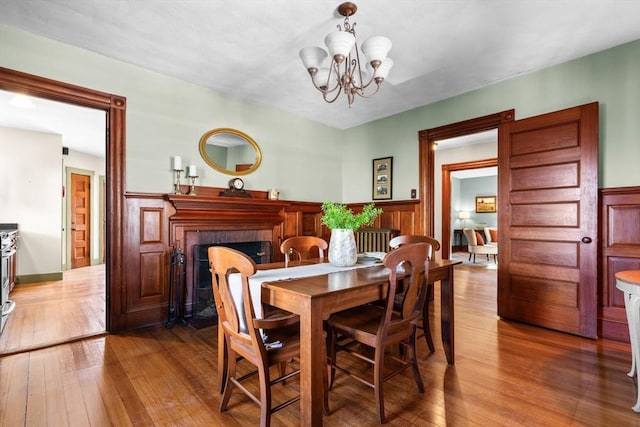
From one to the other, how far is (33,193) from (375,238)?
566cm

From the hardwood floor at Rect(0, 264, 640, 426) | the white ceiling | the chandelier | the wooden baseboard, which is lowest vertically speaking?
the hardwood floor at Rect(0, 264, 640, 426)

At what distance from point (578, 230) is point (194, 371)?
349 centimetres

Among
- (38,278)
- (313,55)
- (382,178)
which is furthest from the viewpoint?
(38,278)

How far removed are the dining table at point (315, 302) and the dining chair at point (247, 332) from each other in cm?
13

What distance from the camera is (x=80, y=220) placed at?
6500 millimetres

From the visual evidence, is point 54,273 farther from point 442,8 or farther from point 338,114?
point 442,8

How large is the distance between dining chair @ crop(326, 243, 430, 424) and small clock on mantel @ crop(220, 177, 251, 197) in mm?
2252

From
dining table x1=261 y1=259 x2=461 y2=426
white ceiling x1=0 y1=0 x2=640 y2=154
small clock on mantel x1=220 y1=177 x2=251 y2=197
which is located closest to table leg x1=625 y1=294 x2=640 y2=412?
dining table x1=261 y1=259 x2=461 y2=426

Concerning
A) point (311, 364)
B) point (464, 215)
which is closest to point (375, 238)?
point (311, 364)

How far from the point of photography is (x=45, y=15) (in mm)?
2254

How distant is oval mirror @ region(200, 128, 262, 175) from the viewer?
3537mm

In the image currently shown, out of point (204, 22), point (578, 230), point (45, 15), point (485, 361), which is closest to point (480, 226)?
point (578, 230)

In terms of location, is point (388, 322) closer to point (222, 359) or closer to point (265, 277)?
point (265, 277)

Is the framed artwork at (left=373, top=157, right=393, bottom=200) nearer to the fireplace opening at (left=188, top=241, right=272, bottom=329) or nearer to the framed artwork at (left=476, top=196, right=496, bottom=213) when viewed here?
the fireplace opening at (left=188, top=241, right=272, bottom=329)
